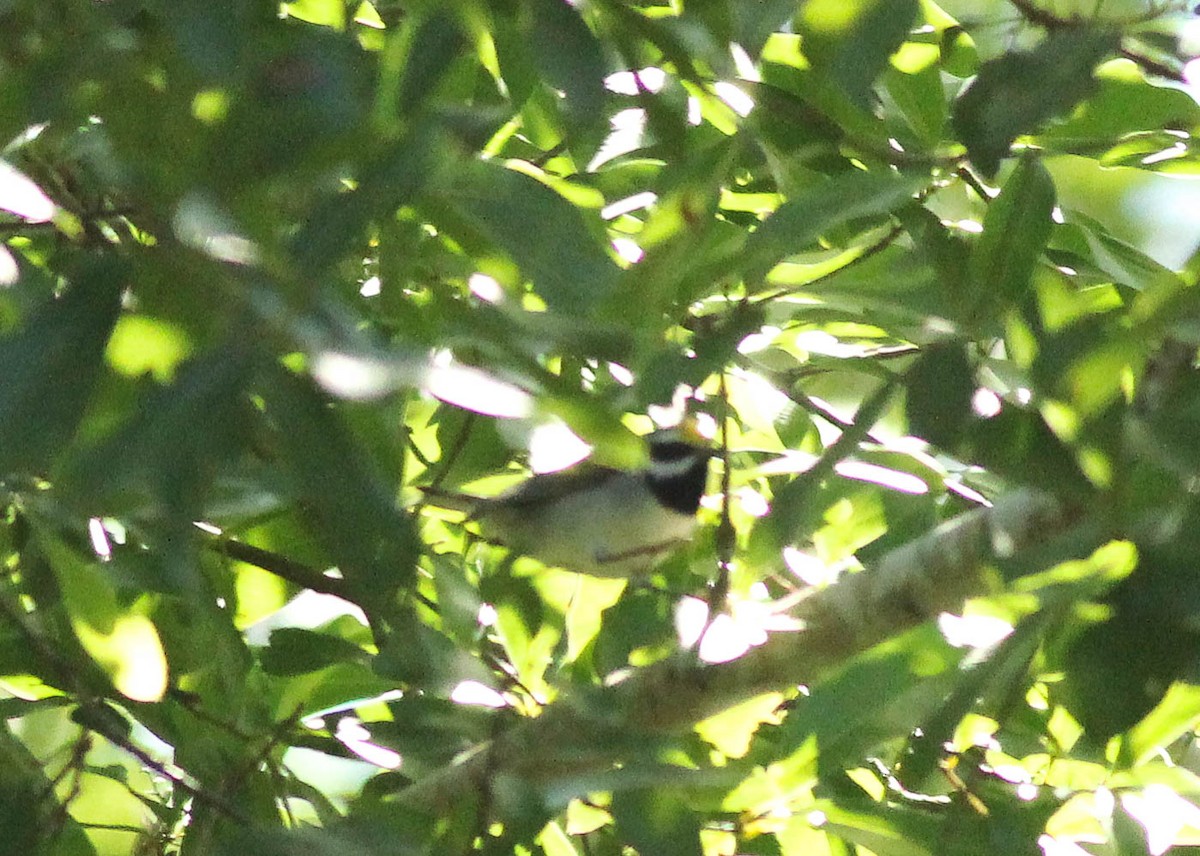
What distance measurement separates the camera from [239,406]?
25.5 inches

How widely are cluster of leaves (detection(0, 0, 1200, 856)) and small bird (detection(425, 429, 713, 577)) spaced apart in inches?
15.4

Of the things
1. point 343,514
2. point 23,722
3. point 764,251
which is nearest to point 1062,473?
point 764,251

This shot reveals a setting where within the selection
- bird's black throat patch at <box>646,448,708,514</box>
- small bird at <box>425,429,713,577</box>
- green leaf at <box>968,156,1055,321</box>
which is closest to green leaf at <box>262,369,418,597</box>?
green leaf at <box>968,156,1055,321</box>

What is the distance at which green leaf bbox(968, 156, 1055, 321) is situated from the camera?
0.95 metres

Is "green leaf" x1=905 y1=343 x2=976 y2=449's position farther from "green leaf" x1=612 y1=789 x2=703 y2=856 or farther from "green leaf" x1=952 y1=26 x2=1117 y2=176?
"green leaf" x1=612 y1=789 x2=703 y2=856

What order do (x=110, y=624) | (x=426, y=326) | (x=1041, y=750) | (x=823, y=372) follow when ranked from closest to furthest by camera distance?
(x=426, y=326), (x=110, y=624), (x=1041, y=750), (x=823, y=372)

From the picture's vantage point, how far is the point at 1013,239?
0.96 meters

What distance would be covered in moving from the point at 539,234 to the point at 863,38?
214 mm

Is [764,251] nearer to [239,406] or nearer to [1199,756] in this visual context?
[239,406]

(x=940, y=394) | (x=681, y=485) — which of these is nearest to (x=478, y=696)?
(x=940, y=394)

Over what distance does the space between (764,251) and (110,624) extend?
58cm

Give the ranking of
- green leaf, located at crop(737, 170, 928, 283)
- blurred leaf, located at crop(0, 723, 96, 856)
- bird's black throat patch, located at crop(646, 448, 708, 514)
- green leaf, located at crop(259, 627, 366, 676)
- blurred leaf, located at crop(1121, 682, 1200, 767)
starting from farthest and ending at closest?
bird's black throat patch, located at crop(646, 448, 708, 514)
green leaf, located at crop(259, 627, 366, 676)
blurred leaf, located at crop(0, 723, 96, 856)
blurred leaf, located at crop(1121, 682, 1200, 767)
green leaf, located at crop(737, 170, 928, 283)

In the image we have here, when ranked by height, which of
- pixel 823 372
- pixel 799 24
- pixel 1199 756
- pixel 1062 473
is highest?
pixel 799 24

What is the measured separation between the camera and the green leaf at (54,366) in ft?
2.06
